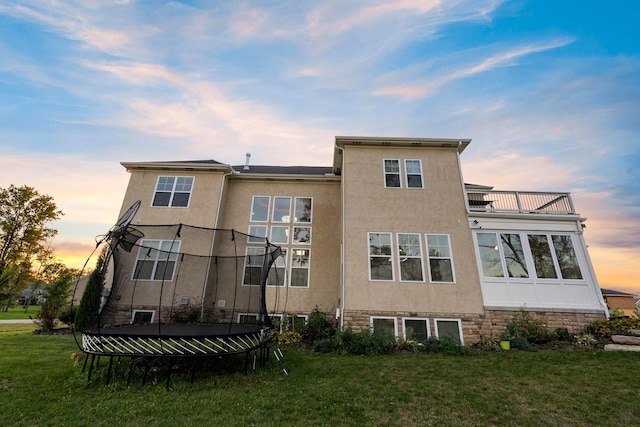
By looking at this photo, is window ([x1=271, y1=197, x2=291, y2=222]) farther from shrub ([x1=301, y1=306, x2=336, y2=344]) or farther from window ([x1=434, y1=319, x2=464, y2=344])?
window ([x1=434, y1=319, x2=464, y2=344])

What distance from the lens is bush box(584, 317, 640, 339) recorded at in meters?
7.15

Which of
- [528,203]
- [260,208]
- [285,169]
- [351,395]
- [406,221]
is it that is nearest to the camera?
[351,395]

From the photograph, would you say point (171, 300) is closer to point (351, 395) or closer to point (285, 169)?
point (351, 395)

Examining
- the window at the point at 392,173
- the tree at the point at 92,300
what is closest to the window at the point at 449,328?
the window at the point at 392,173

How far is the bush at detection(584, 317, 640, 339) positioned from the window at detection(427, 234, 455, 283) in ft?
13.5

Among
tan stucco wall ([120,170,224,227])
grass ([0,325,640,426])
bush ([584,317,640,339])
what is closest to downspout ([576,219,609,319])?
bush ([584,317,640,339])

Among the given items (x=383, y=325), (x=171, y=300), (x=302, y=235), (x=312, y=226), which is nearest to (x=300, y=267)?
(x=302, y=235)

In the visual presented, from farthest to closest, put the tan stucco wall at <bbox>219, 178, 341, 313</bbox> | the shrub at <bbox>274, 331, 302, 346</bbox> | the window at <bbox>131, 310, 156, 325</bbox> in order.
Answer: the tan stucco wall at <bbox>219, 178, 341, 313</bbox>, the window at <bbox>131, 310, 156, 325</bbox>, the shrub at <bbox>274, 331, 302, 346</bbox>

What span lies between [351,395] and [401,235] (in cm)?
590

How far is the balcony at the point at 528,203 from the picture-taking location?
9.05 m

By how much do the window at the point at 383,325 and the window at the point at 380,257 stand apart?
4.34 ft

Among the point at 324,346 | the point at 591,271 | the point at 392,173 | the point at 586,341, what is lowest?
the point at 324,346

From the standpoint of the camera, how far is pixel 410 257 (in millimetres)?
8719

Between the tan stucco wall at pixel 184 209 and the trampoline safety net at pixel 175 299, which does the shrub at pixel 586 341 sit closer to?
the trampoline safety net at pixel 175 299
